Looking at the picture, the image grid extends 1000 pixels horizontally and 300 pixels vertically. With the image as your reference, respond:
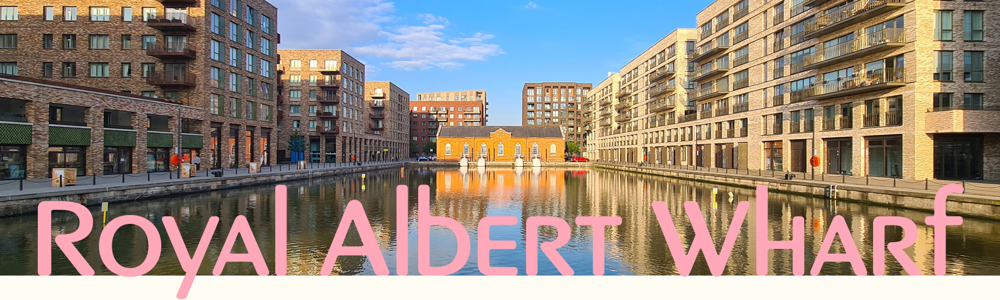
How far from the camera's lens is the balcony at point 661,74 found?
6531 cm

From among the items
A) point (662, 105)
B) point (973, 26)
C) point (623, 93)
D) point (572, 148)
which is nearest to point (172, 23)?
point (662, 105)

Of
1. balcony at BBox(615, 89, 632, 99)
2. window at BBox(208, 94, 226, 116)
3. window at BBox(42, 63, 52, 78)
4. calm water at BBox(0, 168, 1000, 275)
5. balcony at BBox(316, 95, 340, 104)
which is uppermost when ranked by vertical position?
balcony at BBox(615, 89, 632, 99)

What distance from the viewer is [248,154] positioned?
5528 centimetres

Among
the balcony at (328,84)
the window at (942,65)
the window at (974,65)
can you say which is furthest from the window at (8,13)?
the window at (974,65)

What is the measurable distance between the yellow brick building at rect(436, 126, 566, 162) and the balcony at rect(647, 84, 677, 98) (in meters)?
33.3

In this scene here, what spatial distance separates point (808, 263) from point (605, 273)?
17.1 ft

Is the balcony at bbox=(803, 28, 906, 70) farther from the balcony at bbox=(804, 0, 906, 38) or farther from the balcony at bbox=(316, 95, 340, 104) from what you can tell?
the balcony at bbox=(316, 95, 340, 104)

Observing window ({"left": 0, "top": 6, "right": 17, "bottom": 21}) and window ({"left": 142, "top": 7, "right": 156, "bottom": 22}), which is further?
window ({"left": 142, "top": 7, "right": 156, "bottom": 22})

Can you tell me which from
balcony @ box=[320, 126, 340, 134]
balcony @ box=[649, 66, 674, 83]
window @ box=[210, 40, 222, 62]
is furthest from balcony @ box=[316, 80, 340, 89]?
balcony @ box=[649, 66, 674, 83]

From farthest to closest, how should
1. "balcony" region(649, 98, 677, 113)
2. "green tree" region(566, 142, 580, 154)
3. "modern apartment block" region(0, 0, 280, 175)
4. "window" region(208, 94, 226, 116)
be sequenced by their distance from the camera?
1. "green tree" region(566, 142, 580, 154)
2. "balcony" region(649, 98, 677, 113)
3. "window" region(208, 94, 226, 116)
4. "modern apartment block" region(0, 0, 280, 175)

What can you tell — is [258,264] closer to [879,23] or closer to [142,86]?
[879,23]

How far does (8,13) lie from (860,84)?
6786cm

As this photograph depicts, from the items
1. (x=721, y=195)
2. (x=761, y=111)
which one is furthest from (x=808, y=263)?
(x=761, y=111)

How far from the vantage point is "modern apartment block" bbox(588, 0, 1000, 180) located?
29047 mm
